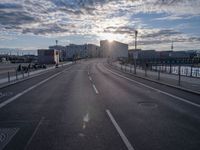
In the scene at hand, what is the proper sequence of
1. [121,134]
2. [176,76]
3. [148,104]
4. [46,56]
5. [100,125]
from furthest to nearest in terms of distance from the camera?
[46,56], [176,76], [148,104], [100,125], [121,134]

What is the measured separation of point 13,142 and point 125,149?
3124 mm

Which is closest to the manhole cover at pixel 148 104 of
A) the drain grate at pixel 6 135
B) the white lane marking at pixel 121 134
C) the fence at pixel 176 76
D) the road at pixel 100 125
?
the road at pixel 100 125

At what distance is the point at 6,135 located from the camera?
6.78 metres

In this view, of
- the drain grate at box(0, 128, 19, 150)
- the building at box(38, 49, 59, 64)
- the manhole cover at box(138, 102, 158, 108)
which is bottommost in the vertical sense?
the manhole cover at box(138, 102, 158, 108)

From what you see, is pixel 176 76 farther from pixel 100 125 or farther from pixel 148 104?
pixel 100 125

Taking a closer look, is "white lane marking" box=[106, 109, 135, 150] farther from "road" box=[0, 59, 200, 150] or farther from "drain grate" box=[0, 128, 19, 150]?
"drain grate" box=[0, 128, 19, 150]

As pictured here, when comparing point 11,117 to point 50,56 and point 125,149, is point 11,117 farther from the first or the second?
point 50,56

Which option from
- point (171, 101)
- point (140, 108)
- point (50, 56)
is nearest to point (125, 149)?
point (140, 108)

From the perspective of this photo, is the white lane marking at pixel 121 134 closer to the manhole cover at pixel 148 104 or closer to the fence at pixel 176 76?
the manhole cover at pixel 148 104

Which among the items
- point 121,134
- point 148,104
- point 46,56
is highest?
point 46,56

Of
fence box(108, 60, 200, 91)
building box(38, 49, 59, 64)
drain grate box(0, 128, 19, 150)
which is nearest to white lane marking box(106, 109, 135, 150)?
drain grate box(0, 128, 19, 150)

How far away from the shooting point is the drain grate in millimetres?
6057

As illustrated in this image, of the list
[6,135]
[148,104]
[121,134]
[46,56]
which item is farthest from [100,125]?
[46,56]

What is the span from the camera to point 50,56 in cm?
6103
